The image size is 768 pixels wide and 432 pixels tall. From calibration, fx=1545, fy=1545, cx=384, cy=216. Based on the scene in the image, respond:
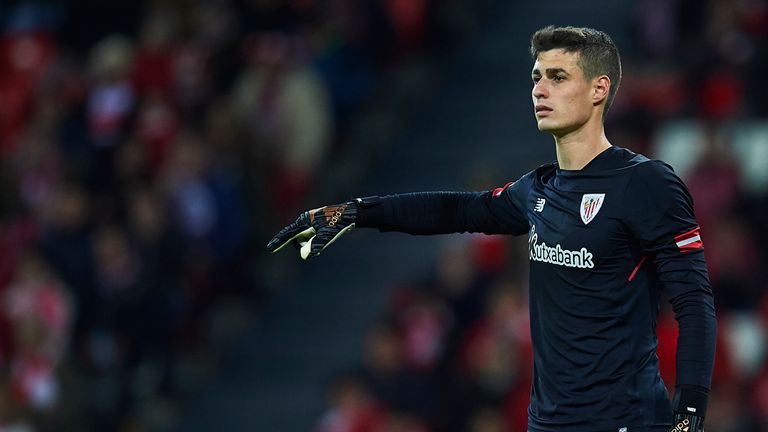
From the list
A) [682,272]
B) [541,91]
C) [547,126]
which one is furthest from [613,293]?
[541,91]

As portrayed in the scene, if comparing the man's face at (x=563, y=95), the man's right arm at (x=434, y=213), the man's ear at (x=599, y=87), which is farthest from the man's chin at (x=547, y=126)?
Result: the man's right arm at (x=434, y=213)

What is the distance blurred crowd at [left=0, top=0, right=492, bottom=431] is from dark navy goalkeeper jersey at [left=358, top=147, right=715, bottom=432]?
624 cm

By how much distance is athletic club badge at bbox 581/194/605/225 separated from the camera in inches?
184

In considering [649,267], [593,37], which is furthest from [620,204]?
[593,37]

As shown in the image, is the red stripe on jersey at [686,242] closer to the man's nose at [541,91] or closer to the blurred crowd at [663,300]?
the man's nose at [541,91]

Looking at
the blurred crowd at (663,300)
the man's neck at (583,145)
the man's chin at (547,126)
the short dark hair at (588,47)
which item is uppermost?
the short dark hair at (588,47)

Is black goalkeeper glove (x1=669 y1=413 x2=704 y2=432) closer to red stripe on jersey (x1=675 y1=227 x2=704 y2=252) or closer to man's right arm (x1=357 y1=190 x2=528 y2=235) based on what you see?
red stripe on jersey (x1=675 y1=227 x2=704 y2=252)

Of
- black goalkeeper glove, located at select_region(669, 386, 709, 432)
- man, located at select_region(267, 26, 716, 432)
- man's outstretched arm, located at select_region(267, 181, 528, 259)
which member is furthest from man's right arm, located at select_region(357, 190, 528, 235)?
black goalkeeper glove, located at select_region(669, 386, 709, 432)

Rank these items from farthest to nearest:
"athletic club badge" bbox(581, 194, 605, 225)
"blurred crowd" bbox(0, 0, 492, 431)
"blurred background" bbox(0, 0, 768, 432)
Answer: "blurred crowd" bbox(0, 0, 492, 431), "blurred background" bbox(0, 0, 768, 432), "athletic club badge" bbox(581, 194, 605, 225)

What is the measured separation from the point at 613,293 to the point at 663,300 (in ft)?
17.4

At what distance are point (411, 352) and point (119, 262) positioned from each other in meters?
2.40

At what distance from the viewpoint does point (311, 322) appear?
490 inches

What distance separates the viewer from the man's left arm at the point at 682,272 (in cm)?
441

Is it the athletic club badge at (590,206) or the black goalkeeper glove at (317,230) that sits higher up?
the athletic club badge at (590,206)
